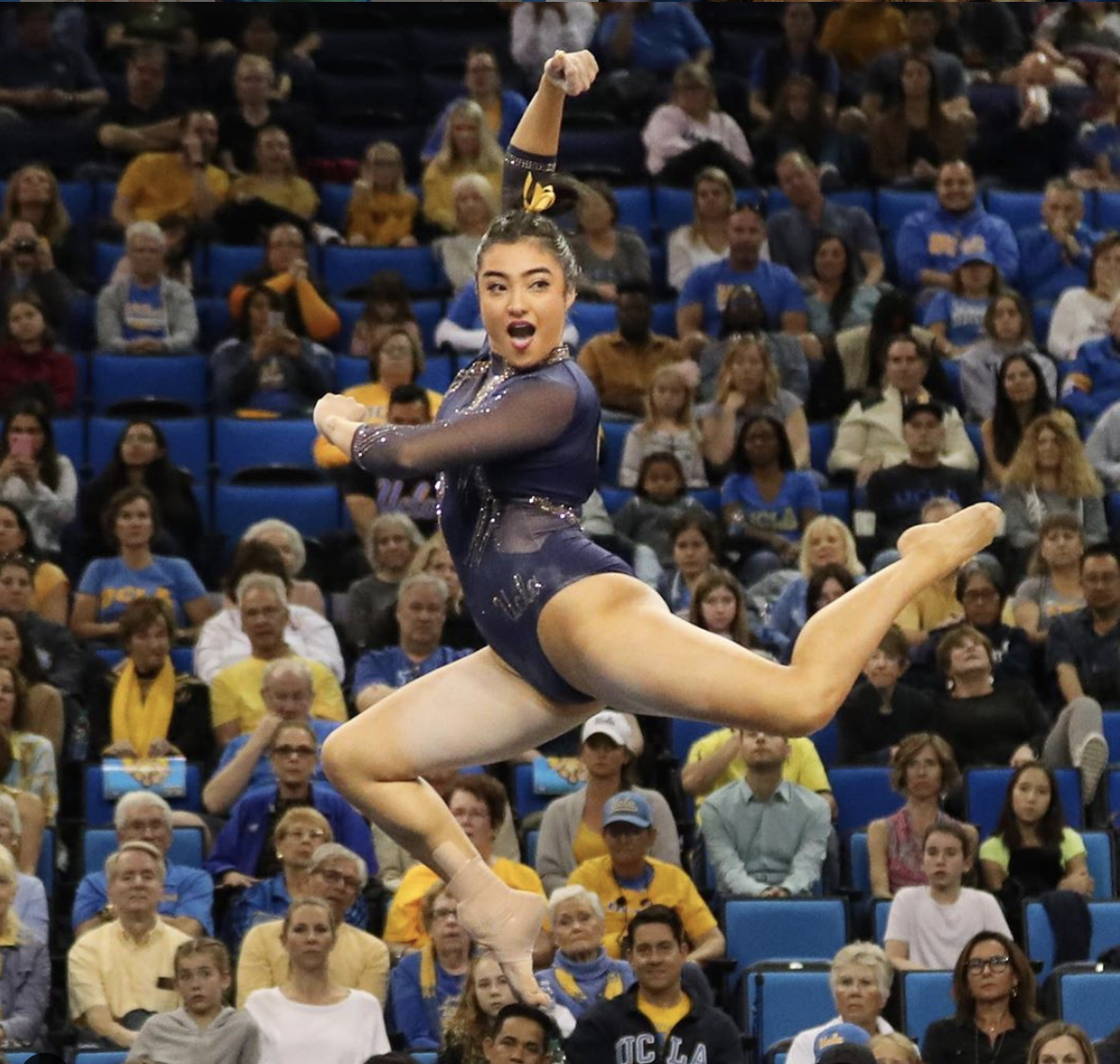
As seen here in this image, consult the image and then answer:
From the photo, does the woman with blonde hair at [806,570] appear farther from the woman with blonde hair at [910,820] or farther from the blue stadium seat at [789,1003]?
the blue stadium seat at [789,1003]

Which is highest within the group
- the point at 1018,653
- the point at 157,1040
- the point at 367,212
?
the point at 367,212

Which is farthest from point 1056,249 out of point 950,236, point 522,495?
point 522,495

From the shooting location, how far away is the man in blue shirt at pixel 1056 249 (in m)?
12.7

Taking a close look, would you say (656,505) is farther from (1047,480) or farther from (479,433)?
(479,433)

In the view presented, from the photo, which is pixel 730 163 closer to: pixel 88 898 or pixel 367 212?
pixel 367 212

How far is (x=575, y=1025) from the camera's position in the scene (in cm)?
775

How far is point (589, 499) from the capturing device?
29.7ft

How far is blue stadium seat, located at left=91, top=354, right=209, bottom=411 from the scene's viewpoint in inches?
454

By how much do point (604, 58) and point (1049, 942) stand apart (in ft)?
23.6

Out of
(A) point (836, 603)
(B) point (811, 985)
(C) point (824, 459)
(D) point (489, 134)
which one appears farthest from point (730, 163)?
(A) point (836, 603)

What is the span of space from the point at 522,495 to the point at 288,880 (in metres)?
3.73

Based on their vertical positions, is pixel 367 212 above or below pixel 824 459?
above

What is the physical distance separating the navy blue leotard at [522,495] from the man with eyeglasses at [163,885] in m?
3.57

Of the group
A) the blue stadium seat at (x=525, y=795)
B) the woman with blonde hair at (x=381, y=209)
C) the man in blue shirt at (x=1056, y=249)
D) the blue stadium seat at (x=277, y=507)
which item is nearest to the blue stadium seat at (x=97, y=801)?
the blue stadium seat at (x=525, y=795)
